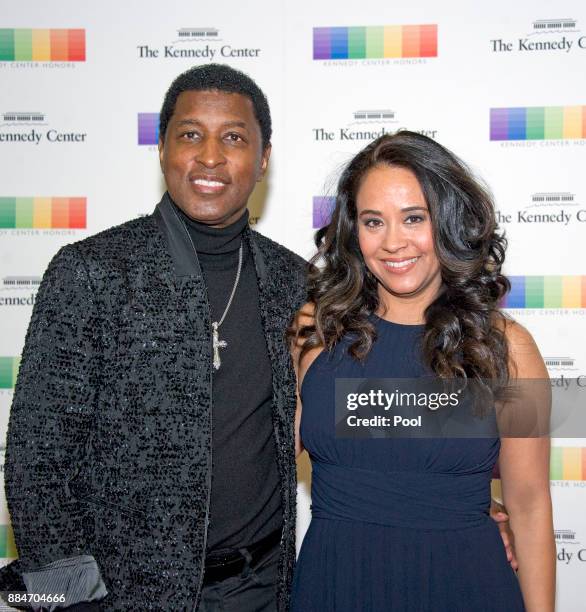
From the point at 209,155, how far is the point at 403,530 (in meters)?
1.06

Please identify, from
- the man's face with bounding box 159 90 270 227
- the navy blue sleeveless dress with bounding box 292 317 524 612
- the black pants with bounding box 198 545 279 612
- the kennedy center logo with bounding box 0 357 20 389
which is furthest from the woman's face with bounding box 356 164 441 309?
the kennedy center logo with bounding box 0 357 20 389

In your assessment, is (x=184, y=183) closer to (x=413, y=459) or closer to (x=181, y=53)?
(x=413, y=459)

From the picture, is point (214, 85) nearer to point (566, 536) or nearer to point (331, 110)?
point (331, 110)

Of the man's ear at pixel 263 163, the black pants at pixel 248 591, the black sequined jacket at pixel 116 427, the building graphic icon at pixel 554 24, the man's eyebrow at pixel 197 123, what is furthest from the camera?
the building graphic icon at pixel 554 24

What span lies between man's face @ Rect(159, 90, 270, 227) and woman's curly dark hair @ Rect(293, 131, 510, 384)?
35cm

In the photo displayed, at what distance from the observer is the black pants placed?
175 cm

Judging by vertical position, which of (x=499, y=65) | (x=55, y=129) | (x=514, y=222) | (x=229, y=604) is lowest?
(x=229, y=604)

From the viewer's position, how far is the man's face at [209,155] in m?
1.83

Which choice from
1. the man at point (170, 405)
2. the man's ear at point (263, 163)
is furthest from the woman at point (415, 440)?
the man's ear at point (263, 163)

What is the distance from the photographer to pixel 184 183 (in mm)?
1840

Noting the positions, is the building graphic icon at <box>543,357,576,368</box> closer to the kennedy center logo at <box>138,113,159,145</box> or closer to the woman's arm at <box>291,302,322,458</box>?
the woman's arm at <box>291,302,322,458</box>

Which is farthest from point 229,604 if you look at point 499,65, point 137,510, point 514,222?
point 499,65

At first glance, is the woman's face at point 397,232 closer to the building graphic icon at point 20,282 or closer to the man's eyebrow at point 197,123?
the man's eyebrow at point 197,123

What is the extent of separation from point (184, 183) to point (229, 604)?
1.07 m
